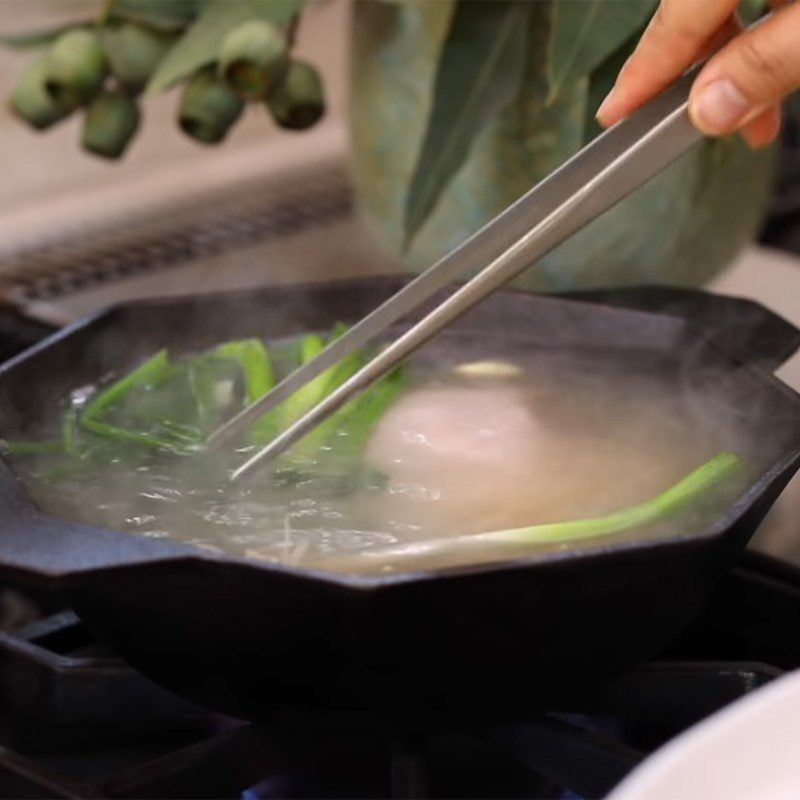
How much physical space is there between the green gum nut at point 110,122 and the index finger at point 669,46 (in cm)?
58

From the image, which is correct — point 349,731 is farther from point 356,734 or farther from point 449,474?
point 449,474

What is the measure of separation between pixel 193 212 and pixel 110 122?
439 mm

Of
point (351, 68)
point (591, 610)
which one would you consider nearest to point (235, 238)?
point (351, 68)

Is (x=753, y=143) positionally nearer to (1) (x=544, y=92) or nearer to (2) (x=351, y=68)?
(1) (x=544, y=92)

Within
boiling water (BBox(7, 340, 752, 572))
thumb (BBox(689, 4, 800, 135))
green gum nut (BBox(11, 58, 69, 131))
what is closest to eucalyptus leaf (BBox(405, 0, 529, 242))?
boiling water (BBox(7, 340, 752, 572))

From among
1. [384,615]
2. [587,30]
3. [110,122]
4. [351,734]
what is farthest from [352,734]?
[110,122]

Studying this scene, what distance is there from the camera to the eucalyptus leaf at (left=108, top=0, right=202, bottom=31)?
1133mm

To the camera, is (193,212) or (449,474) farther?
(193,212)

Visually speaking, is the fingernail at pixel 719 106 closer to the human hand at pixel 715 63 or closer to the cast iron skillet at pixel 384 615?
the human hand at pixel 715 63

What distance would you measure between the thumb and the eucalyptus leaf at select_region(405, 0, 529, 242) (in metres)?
0.44

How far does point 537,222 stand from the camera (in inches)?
27.5

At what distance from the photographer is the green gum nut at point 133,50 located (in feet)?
3.74

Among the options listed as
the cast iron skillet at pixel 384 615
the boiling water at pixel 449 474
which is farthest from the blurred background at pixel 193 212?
the cast iron skillet at pixel 384 615

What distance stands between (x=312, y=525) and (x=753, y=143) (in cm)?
45
